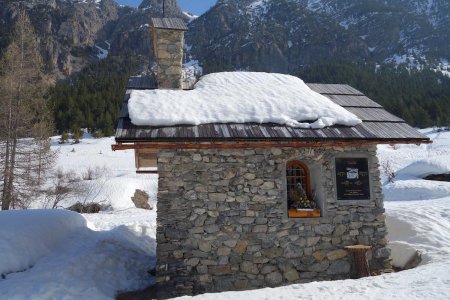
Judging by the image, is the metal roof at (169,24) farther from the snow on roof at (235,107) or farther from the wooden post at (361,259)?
the wooden post at (361,259)

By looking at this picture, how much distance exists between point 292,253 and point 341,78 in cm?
7012

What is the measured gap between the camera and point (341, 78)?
72.4 metres

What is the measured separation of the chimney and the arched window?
3508 mm

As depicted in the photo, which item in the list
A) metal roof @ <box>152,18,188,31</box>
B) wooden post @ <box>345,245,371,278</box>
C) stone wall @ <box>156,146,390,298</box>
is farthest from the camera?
metal roof @ <box>152,18,188,31</box>

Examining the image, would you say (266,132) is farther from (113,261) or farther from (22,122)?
(22,122)

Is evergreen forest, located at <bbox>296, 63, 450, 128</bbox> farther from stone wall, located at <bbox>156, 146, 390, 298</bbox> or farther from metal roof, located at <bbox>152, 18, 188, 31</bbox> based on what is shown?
stone wall, located at <bbox>156, 146, 390, 298</bbox>

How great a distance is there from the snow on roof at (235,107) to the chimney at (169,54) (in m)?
0.60

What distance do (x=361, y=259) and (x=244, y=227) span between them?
2.40 m

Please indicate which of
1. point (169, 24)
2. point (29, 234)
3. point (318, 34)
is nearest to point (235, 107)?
point (169, 24)

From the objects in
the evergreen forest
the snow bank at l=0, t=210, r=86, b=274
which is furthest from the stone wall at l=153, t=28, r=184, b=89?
the evergreen forest

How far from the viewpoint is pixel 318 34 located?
117312 millimetres

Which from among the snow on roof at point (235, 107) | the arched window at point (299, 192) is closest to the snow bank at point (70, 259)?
the snow on roof at point (235, 107)

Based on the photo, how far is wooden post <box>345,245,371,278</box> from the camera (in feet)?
24.1

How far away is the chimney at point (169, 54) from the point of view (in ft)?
30.6
